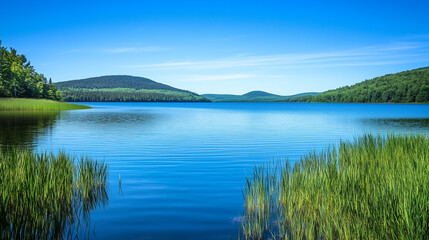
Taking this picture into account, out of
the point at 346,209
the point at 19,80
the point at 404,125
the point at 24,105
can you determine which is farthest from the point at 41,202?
the point at 19,80

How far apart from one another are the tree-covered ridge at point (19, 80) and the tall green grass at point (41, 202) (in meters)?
72.5

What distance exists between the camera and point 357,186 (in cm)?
763

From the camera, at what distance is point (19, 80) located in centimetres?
7906

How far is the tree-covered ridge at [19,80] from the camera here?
72.6m

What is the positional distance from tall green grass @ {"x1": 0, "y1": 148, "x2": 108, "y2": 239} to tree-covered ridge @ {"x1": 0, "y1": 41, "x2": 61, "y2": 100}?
238 ft

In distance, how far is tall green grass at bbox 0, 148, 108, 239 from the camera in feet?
19.7

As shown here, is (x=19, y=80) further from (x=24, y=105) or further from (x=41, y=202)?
(x=41, y=202)

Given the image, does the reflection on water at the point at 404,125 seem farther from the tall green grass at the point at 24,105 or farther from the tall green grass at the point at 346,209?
the tall green grass at the point at 24,105

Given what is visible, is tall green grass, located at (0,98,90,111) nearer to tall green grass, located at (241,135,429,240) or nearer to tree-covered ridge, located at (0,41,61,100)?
tree-covered ridge, located at (0,41,61,100)

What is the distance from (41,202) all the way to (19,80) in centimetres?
8500

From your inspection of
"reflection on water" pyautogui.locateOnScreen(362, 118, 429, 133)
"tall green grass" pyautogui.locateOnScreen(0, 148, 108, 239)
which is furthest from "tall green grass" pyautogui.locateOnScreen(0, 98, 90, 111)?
"tall green grass" pyautogui.locateOnScreen(0, 148, 108, 239)

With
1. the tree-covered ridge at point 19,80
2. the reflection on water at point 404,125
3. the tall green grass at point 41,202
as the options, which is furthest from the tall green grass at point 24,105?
the tall green grass at point 41,202

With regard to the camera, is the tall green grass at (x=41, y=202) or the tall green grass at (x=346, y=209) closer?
the tall green grass at (x=346, y=209)

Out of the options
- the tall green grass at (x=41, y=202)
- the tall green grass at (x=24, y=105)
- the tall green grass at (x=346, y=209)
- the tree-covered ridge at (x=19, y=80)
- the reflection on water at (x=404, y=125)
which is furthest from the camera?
the tree-covered ridge at (x=19, y=80)
